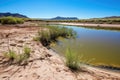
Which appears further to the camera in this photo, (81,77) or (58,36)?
(58,36)

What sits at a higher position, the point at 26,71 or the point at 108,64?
the point at 26,71

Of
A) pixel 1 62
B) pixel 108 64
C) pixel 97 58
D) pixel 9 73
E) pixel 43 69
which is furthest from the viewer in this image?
pixel 97 58

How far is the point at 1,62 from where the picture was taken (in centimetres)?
481

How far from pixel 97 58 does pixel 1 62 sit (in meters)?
4.26

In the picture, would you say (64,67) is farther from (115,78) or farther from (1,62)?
(1,62)

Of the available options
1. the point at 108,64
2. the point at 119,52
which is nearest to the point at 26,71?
the point at 108,64

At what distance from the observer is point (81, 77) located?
159 inches

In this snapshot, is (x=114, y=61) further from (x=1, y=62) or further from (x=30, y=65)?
(x=1, y=62)

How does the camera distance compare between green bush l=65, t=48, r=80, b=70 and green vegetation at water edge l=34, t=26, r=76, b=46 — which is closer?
green bush l=65, t=48, r=80, b=70

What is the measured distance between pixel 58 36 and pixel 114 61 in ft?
22.1

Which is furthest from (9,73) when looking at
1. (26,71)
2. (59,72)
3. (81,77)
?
(81,77)

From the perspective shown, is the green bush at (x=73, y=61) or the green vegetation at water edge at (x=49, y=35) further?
the green vegetation at water edge at (x=49, y=35)

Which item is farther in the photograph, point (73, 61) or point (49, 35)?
point (49, 35)

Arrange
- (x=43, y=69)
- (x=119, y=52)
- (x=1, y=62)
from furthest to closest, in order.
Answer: (x=119, y=52)
(x=1, y=62)
(x=43, y=69)
